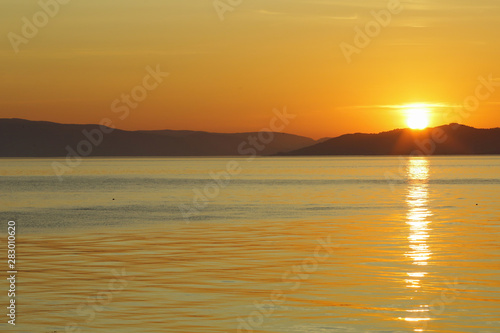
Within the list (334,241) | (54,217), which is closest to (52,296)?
(334,241)

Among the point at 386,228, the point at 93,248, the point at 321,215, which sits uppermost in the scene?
the point at 321,215

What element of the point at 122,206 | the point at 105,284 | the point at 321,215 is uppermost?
the point at 122,206

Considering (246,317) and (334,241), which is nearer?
(246,317)

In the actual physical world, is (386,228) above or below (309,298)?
above

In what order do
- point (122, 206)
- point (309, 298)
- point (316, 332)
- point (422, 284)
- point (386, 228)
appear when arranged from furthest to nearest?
point (122, 206)
point (386, 228)
point (422, 284)
point (309, 298)
point (316, 332)

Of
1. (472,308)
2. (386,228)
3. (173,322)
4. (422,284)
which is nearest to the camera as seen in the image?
(173,322)

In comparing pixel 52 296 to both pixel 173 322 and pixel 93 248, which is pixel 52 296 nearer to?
pixel 173 322

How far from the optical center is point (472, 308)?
680 inches

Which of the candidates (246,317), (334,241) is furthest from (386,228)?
(246,317)

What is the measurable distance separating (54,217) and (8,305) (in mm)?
27577

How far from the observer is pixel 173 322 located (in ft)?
53.2

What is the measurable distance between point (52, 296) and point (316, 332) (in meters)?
7.06

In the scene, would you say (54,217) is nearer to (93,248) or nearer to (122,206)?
(122,206)

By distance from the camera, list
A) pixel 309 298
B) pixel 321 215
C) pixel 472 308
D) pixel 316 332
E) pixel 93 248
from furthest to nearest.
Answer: pixel 321 215
pixel 93 248
pixel 309 298
pixel 472 308
pixel 316 332
